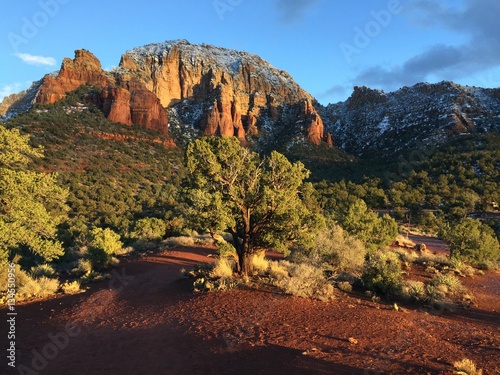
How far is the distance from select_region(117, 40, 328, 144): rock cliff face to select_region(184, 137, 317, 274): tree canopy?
228 ft

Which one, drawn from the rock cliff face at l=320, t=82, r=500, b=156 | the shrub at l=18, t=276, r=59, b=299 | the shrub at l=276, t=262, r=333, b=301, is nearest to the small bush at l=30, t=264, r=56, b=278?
the shrub at l=18, t=276, r=59, b=299

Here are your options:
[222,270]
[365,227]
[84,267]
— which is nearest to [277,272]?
[222,270]

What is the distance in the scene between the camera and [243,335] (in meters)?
7.98

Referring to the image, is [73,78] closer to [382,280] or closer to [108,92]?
[108,92]

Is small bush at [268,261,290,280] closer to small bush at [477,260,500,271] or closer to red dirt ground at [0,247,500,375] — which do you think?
red dirt ground at [0,247,500,375]

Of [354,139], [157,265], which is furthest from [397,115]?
[157,265]

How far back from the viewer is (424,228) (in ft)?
133

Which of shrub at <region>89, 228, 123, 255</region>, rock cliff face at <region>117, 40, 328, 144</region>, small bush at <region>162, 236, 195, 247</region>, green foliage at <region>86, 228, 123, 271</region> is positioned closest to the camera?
green foliage at <region>86, 228, 123, 271</region>

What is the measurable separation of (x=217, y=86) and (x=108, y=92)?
3601cm

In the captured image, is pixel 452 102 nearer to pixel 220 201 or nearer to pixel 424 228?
pixel 424 228

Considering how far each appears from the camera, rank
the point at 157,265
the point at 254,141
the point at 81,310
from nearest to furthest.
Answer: the point at 81,310, the point at 157,265, the point at 254,141

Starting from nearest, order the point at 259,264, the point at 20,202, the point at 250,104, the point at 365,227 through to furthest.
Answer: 1. the point at 20,202
2. the point at 259,264
3. the point at 365,227
4. the point at 250,104

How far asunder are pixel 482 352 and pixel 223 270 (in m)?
8.55

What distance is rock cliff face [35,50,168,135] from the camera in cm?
7062
